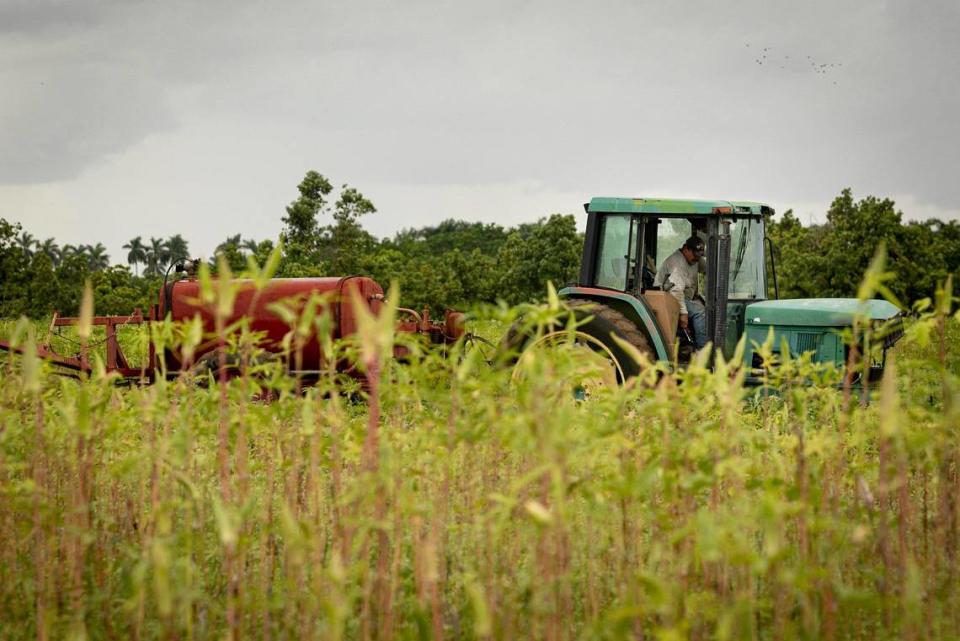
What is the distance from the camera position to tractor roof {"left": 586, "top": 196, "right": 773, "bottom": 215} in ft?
29.0

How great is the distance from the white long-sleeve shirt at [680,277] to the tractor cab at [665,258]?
0.06 metres

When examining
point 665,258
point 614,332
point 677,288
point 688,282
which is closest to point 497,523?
point 614,332

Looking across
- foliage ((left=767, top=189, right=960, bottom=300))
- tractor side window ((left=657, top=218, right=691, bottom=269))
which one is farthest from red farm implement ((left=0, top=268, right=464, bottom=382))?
foliage ((left=767, top=189, right=960, bottom=300))

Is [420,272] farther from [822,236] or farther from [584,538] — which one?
[584,538]

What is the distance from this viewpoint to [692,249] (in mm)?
9086

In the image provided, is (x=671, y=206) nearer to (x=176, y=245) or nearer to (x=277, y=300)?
(x=277, y=300)

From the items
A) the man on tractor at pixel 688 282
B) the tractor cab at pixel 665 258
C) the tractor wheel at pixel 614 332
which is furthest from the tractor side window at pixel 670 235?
the tractor wheel at pixel 614 332

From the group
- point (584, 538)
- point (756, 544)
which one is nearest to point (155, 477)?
point (584, 538)

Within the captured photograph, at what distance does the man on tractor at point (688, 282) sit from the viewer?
900 centimetres

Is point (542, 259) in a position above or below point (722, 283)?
above

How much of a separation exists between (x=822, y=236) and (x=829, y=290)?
7428mm

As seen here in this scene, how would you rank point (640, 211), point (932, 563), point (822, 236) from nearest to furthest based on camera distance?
point (932, 563)
point (640, 211)
point (822, 236)

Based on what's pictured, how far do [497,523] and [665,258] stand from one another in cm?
684

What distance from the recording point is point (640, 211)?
9.20 metres
